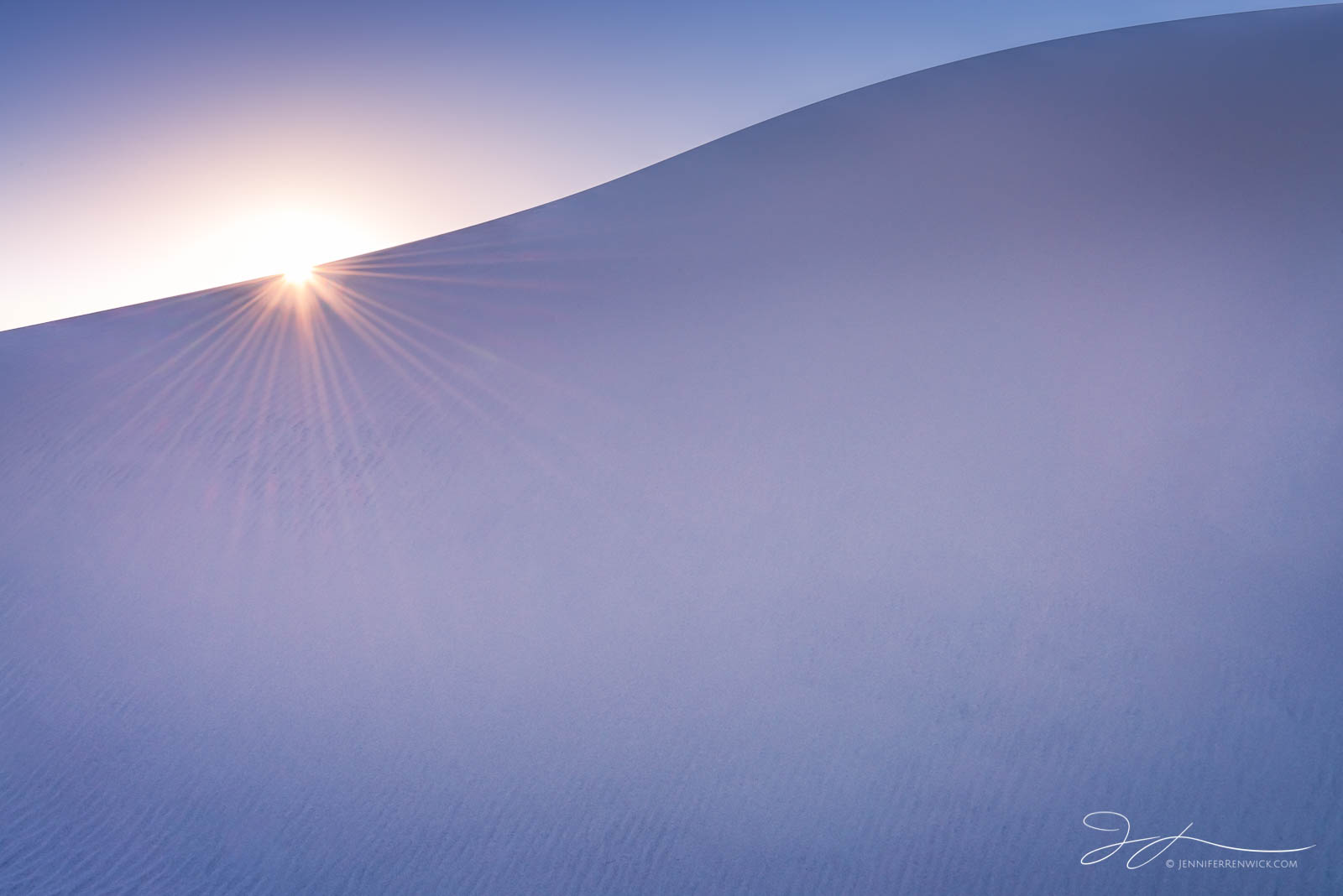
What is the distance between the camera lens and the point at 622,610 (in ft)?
17.2

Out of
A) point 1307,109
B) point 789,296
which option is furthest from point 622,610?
point 1307,109

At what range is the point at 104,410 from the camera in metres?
7.65

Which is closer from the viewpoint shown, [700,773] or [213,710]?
[700,773]

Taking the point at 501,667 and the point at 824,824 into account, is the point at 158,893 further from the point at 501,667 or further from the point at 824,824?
the point at 824,824

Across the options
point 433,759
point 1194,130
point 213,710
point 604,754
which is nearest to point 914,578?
point 604,754

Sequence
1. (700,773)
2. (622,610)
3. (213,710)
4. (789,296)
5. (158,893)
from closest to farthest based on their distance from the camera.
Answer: (158,893) < (700,773) < (213,710) < (622,610) < (789,296)

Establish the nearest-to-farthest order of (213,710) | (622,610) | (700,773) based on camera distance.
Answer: (700,773)
(213,710)
(622,610)

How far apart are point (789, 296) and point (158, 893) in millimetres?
6913

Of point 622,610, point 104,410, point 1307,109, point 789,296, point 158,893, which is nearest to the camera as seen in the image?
point 158,893

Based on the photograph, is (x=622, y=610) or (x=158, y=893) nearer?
(x=158, y=893)

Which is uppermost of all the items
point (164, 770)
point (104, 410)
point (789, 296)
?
point (789, 296)

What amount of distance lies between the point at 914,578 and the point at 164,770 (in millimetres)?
4738

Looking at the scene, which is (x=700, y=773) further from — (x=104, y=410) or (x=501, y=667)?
(x=104, y=410)

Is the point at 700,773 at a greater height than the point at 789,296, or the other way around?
the point at 789,296
